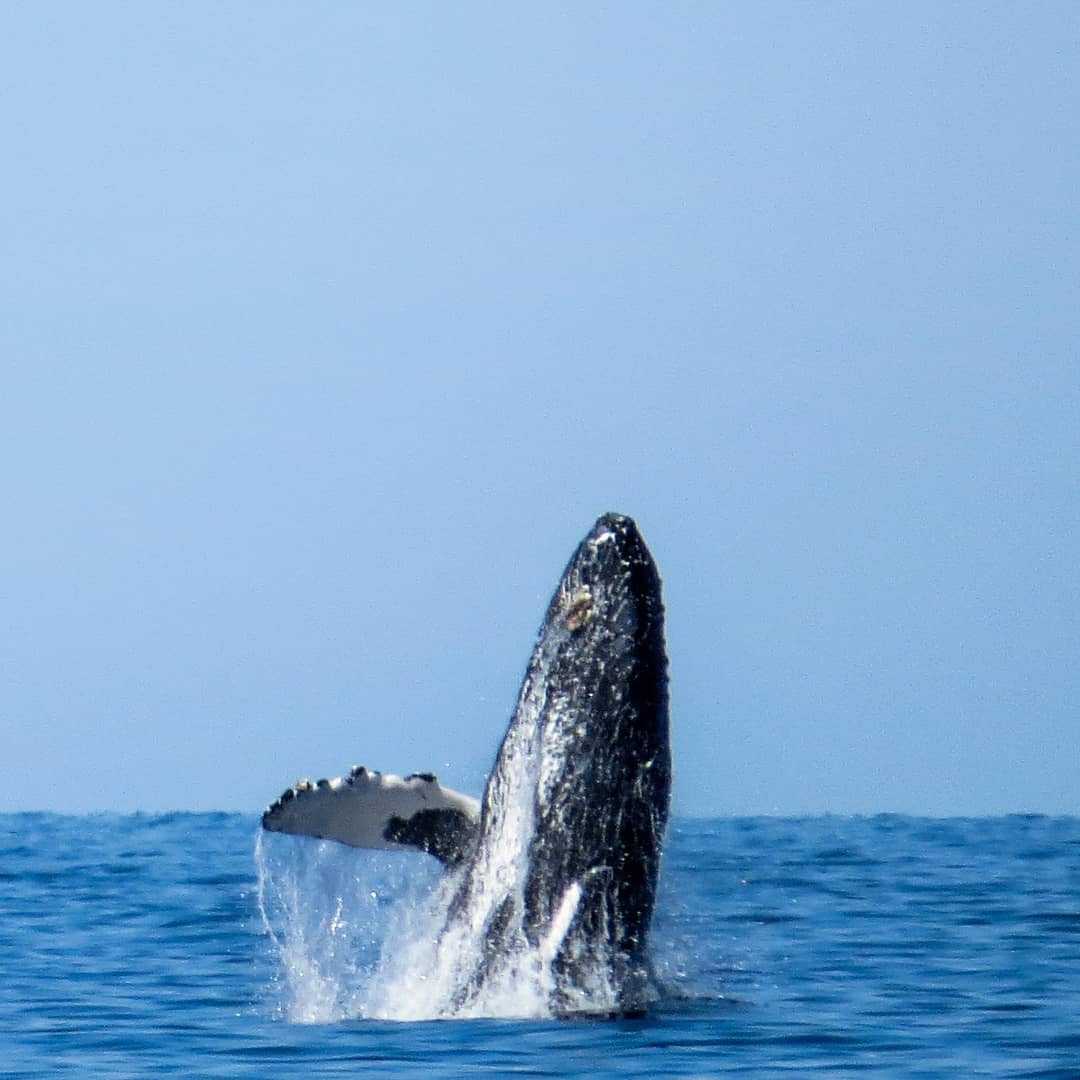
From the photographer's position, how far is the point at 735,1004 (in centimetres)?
1625

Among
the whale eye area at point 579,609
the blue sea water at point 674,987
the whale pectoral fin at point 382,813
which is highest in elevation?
the whale eye area at point 579,609

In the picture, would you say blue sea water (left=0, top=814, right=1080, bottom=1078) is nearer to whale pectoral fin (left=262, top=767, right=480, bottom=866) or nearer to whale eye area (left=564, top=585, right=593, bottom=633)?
whale pectoral fin (left=262, top=767, right=480, bottom=866)

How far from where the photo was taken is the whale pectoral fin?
611 inches

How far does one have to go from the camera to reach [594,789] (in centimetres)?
1480

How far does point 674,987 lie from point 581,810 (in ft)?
6.99

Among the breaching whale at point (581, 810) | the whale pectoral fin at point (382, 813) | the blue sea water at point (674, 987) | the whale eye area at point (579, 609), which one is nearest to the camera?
the blue sea water at point (674, 987)

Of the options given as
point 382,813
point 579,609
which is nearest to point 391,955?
point 382,813

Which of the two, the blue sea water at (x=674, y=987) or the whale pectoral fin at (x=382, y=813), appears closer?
the blue sea water at (x=674, y=987)

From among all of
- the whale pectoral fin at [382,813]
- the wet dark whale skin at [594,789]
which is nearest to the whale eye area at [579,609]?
the wet dark whale skin at [594,789]

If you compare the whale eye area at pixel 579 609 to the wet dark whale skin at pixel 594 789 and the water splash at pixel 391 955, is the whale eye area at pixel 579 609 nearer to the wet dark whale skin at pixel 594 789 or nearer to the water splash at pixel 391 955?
the wet dark whale skin at pixel 594 789

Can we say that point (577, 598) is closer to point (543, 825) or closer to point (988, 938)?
point (543, 825)

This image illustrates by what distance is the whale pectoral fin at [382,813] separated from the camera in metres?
15.5

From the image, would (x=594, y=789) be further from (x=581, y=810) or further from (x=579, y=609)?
(x=579, y=609)

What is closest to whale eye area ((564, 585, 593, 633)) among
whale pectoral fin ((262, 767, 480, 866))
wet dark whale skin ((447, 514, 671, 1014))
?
wet dark whale skin ((447, 514, 671, 1014))
